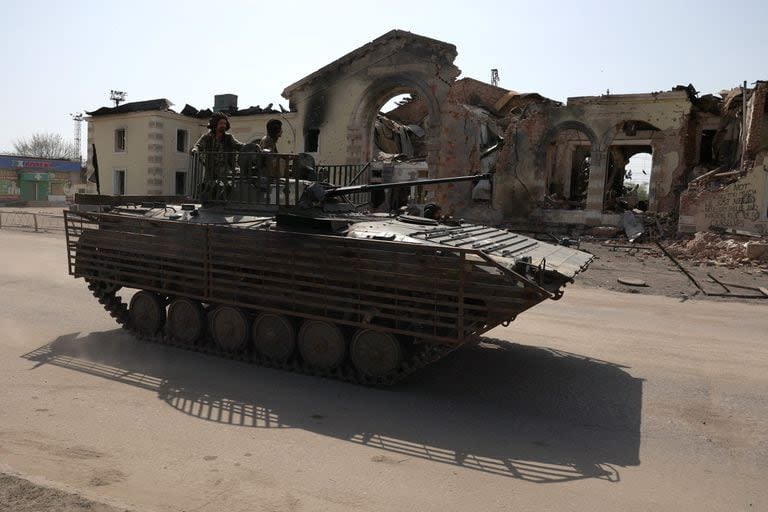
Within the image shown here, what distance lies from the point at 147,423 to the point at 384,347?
228cm

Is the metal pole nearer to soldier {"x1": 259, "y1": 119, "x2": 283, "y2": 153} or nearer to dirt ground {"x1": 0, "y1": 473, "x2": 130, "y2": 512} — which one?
soldier {"x1": 259, "y1": 119, "x2": 283, "y2": 153}

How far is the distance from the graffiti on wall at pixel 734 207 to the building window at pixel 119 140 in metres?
26.2

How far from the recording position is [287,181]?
792 cm

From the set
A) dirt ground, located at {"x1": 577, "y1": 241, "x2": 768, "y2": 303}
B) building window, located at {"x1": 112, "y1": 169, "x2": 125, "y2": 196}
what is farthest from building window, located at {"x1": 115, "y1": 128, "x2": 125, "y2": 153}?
dirt ground, located at {"x1": 577, "y1": 241, "x2": 768, "y2": 303}

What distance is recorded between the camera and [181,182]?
3297 centimetres

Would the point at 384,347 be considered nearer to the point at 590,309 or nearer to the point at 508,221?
the point at 590,309

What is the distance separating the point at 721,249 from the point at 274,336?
1501 centimetres

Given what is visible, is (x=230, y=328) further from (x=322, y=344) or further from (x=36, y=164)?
(x=36, y=164)

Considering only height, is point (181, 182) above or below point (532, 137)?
below

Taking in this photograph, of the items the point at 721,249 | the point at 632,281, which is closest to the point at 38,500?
the point at 632,281

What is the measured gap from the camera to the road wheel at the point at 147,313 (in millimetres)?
8336

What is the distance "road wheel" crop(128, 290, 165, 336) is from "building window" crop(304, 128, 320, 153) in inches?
664

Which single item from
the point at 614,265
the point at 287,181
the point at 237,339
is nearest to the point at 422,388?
the point at 237,339

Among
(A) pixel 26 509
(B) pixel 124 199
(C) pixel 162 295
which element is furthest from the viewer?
(B) pixel 124 199
